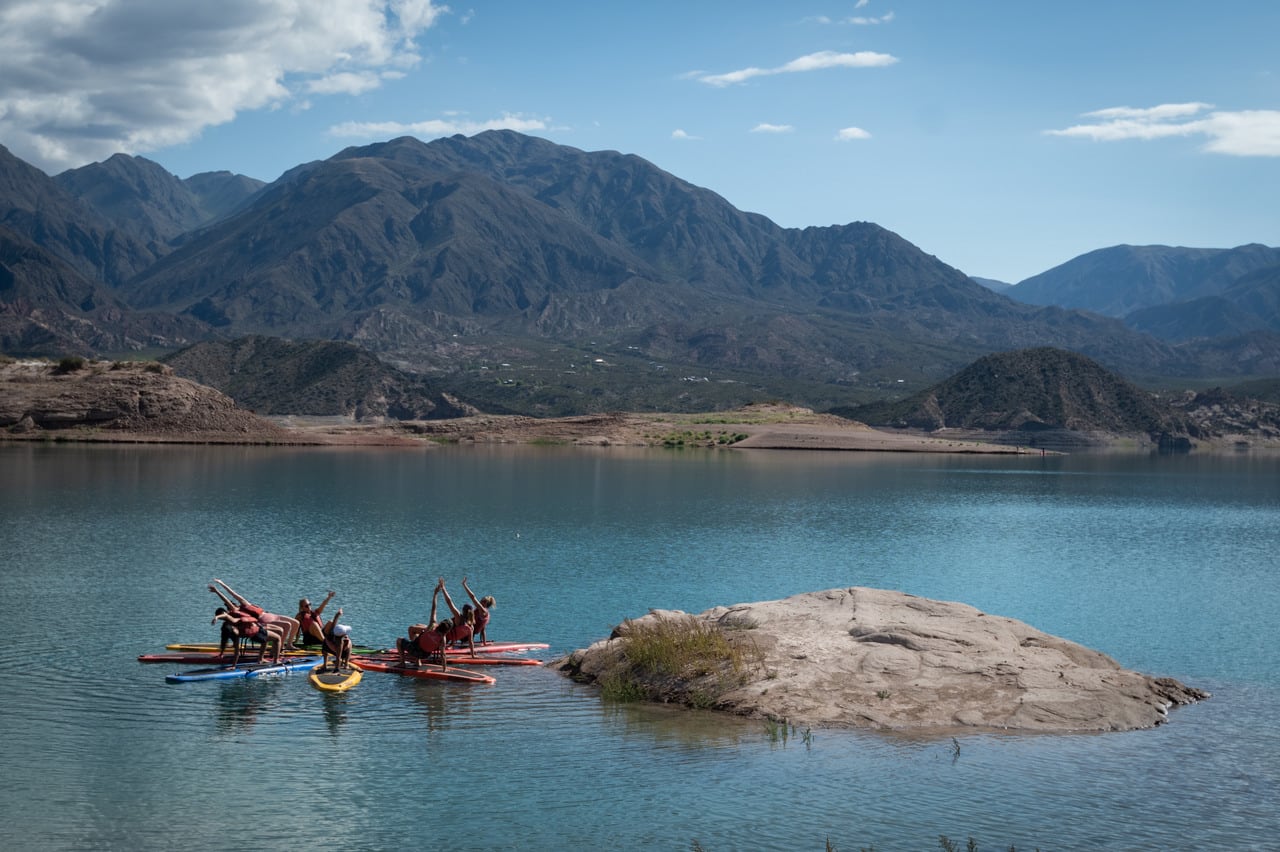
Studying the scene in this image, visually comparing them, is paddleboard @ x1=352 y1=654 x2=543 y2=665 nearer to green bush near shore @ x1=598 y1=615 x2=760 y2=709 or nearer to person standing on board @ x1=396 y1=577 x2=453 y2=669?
person standing on board @ x1=396 y1=577 x2=453 y2=669

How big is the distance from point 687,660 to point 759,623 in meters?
3.23

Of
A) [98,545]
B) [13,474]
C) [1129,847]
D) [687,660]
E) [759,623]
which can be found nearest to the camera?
[1129,847]

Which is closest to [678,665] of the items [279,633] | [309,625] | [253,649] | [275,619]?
[309,625]

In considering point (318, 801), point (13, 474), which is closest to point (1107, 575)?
point (318, 801)

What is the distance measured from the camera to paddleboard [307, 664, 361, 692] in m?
27.9

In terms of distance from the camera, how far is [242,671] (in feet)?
95.6

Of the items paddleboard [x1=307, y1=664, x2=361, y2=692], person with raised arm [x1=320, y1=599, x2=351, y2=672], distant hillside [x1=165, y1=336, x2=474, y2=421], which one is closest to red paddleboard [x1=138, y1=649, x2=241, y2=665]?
paddleboard [x1=307, y1=664, x2=361, y2=692]

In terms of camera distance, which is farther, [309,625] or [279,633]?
[309,625]

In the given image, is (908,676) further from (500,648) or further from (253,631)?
(253,631)

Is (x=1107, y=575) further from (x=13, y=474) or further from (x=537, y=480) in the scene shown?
(x=13, y=474)

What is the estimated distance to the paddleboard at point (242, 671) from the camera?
93.7ft

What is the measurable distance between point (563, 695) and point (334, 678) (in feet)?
17.7

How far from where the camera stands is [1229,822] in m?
20.5

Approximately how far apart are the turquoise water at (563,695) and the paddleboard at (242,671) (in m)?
0.63
